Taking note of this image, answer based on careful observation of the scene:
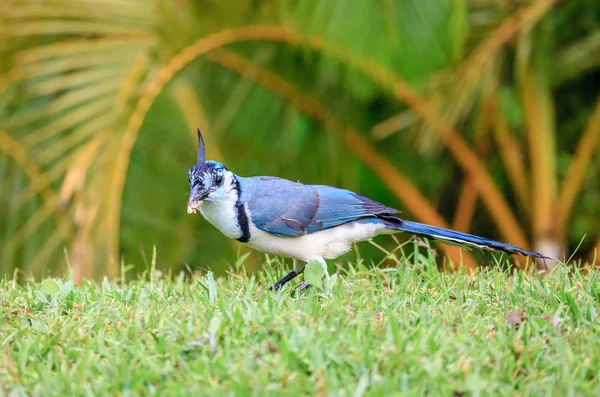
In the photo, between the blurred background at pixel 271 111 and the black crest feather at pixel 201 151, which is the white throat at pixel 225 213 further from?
the blurred background at pixel 271 111

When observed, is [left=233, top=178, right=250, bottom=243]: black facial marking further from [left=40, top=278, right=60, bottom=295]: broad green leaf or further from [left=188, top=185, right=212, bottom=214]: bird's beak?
[left=40, top=278, right=60, bottom=295]: broad green leaf

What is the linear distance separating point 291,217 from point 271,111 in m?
2.88

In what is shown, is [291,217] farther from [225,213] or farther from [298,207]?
[225,213]

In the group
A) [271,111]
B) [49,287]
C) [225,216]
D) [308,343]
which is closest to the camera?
[308,343]

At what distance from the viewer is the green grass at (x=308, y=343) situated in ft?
10.9

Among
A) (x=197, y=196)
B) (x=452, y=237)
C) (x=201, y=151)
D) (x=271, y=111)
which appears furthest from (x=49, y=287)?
(x=271, y=111)

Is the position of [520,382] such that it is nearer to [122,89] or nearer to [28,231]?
[122,89]

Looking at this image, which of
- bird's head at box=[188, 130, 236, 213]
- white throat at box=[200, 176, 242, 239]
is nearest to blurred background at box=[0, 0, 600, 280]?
white throat at box=[200, 176, 242, 239]

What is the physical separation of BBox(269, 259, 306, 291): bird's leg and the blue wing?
8.6 inches

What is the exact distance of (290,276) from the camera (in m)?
5.11

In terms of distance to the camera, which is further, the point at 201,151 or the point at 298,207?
the point at 298,207

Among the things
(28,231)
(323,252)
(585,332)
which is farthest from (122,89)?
(585,332)

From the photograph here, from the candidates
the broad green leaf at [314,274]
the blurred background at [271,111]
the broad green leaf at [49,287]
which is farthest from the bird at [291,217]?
the blurred background at [271,111]

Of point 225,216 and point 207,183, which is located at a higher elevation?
point 207,183
